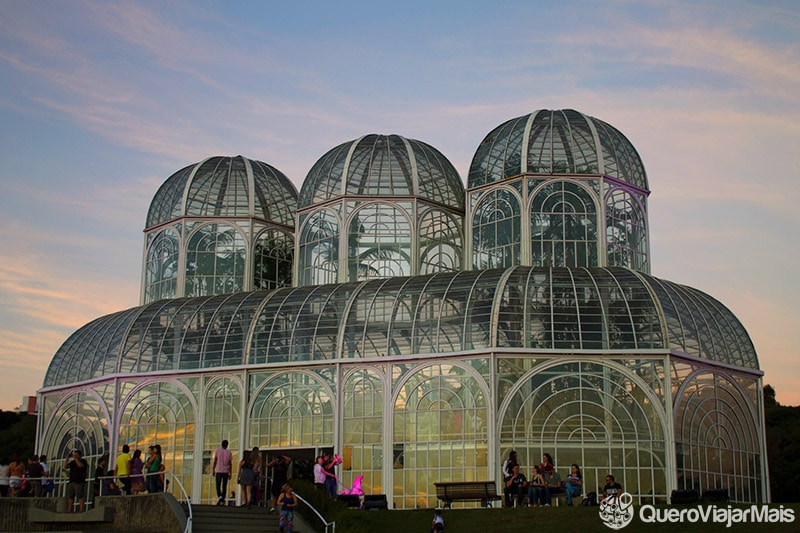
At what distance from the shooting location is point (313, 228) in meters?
54.7

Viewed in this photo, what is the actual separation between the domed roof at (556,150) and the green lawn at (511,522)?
69.3 feet

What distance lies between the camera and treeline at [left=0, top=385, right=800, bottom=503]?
2618 inches

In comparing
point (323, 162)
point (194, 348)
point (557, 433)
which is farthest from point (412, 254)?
point (557, 433)

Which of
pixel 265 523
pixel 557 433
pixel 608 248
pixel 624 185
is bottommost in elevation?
pixel 265 523

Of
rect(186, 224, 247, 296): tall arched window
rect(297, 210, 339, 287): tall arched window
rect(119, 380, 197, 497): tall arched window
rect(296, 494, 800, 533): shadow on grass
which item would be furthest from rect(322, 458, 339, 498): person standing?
rect(186, 224, 247, 296): tall arched window

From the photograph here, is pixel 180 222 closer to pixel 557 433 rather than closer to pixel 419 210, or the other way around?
pixel 419 210

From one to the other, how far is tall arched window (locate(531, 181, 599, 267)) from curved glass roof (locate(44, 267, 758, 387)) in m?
4.66

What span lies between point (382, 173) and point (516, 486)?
72.0 ft

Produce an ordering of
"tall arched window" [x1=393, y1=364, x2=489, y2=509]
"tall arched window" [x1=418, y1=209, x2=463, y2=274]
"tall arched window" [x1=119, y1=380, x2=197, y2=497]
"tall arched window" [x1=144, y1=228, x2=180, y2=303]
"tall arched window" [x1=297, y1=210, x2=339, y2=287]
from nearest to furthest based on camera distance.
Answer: "tall arched window" [x1=393, y1=364, x2=489, y2=509] → "tall arched window" [x1=119, y1=380, x2=197, y2=497] → "tall arched window" [x1=297, y1=210, x2=339, y2=287] → "tall arched window" [x1=418, y1=209, x2=463, y2=274] → "tall arched window" [x1=144, y1=228, x2=180, y2=303]

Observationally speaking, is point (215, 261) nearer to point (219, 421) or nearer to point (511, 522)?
point (219, 421)

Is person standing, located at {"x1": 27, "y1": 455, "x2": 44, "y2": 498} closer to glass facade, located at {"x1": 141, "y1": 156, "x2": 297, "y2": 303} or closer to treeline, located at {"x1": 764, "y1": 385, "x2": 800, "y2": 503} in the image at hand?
glass facade, located at {"x1": 141, "y1": 156, "x2": 297, "y2": 303}

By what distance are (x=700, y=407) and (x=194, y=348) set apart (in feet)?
66.4

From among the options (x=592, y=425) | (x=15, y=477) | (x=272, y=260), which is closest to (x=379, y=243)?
(x=272, y=260)

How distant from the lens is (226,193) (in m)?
57.6
